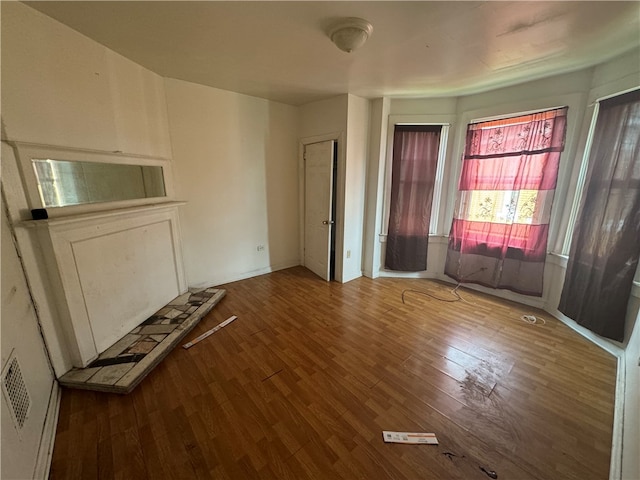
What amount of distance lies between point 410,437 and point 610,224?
246 cm

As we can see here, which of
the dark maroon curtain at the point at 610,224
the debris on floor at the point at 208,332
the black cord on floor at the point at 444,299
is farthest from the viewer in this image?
the black cord on floor at the point at 444,299

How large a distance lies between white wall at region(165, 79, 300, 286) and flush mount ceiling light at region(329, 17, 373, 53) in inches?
73.1

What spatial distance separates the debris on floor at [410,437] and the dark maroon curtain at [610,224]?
2.04 meters

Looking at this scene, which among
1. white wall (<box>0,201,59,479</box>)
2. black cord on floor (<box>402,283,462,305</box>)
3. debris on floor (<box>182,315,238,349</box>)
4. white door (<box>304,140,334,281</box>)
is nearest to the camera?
white wall (<box>0,201,59,479</box>)

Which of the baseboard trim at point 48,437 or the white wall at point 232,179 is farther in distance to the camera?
the white wall at point 232,179

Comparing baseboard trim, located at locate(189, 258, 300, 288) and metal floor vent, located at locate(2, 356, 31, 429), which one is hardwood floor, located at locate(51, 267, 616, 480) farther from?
baseboard trim, located at locate(189, 258, 300, 288)

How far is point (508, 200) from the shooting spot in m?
2.91

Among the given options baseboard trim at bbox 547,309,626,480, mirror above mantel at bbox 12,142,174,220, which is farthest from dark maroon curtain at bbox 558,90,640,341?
mirror above mantel at bbox 12,142,174,220

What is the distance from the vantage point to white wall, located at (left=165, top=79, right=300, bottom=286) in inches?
112

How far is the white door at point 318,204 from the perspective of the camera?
335 centimetres

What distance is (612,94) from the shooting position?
2.14m

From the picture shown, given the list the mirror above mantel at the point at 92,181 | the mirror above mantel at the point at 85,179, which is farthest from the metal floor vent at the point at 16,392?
the mirror above mantel at the point at 92,181

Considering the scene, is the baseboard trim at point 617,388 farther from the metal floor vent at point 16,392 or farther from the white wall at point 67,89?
the white wall at point 67,89

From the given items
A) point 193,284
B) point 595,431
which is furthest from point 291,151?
point 595,431
